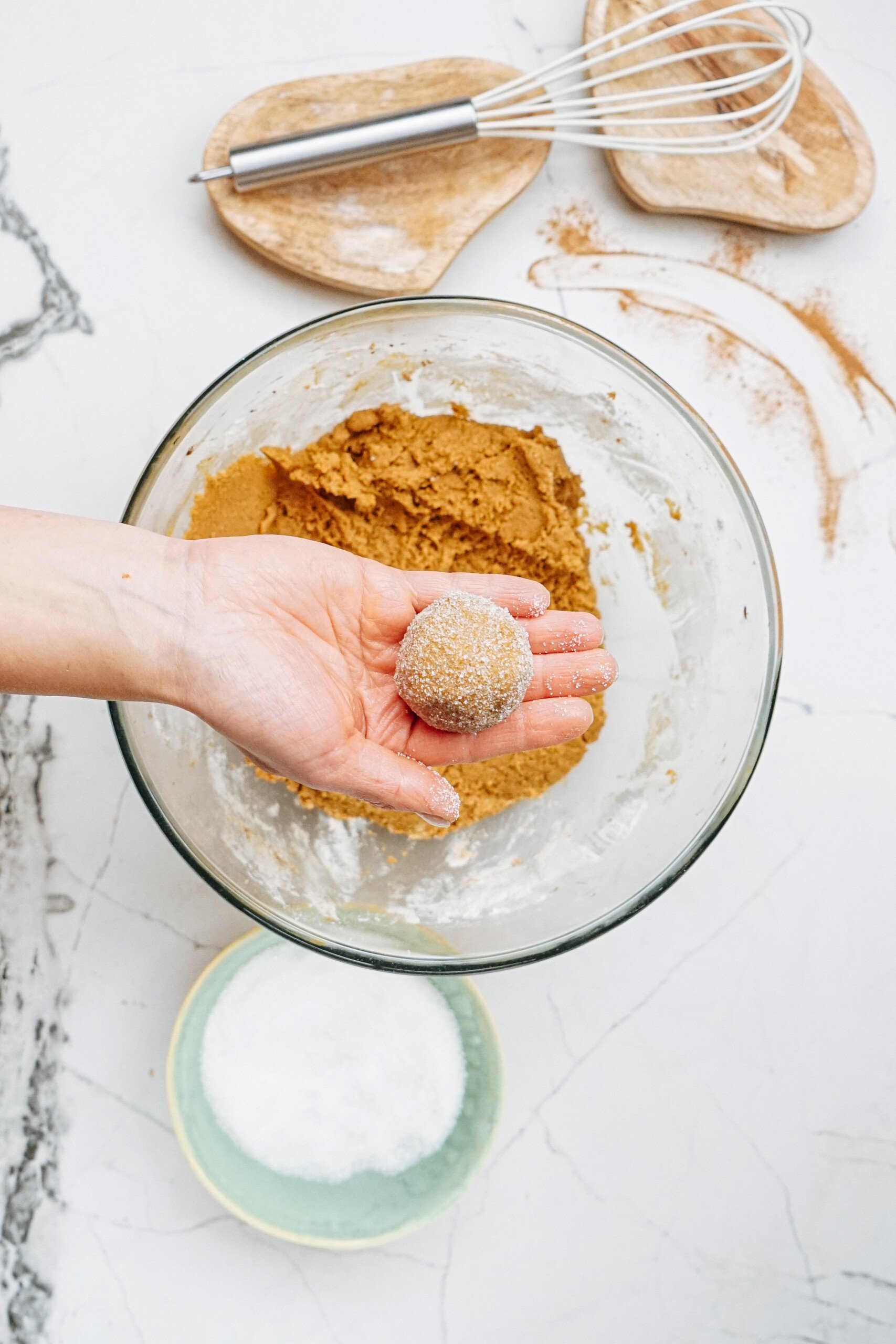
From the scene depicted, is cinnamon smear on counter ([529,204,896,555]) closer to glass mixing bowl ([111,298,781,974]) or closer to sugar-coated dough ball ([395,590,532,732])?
glass mixing bowl ([111,298,781,974])

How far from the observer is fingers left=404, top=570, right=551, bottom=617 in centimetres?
129

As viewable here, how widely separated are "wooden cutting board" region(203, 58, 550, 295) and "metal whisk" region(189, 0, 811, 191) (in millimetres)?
36

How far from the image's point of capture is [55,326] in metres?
1.47

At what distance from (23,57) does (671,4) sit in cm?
104

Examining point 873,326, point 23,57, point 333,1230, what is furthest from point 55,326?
point 333,1230

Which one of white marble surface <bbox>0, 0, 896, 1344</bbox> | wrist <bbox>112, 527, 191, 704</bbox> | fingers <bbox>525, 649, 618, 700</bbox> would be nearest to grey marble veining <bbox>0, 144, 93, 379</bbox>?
white marble surface <bbox>0, 0, 896, 1344</bbox>


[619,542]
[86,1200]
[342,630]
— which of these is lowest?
[86,1200]

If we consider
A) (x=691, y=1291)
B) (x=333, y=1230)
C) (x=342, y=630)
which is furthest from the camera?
(x=691, y=1291)

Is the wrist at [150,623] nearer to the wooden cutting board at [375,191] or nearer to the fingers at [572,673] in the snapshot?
the fingers at [572,673]

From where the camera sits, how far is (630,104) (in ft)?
4.90

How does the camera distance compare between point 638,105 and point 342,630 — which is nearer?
point 342,630

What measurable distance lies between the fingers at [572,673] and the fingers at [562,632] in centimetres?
2

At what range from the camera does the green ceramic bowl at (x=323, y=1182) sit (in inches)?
55.2

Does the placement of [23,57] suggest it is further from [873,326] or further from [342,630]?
[873,326]
